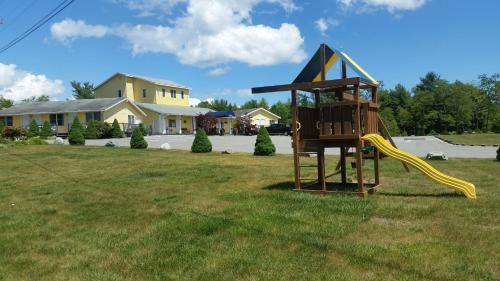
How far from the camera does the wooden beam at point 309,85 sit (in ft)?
27.9

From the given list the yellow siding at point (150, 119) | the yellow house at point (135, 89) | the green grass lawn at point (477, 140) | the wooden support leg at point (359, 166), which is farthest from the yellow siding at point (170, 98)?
the wooden support leg at point (359, 166)

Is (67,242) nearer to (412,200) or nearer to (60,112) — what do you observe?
(412,200)

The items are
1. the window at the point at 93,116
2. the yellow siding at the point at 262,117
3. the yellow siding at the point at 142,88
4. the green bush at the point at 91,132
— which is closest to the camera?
the green bush at the point at 91,132

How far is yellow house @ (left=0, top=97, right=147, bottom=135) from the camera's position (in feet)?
151

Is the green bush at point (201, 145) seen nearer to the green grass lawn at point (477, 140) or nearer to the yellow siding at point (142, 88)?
the green grass lawn at point (477, 140)

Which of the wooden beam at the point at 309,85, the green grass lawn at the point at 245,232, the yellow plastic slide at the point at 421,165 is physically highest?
the wooden beam at the point at 309,85

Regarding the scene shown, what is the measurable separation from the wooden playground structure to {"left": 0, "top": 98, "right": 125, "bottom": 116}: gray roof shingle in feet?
126

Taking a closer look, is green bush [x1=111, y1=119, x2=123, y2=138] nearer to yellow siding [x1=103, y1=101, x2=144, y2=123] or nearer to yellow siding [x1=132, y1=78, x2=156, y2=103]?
yellow siding [x1=103, y1=101, x2=144, y2=123]

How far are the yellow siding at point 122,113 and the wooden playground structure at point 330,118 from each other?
38852 mm

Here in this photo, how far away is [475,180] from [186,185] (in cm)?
686

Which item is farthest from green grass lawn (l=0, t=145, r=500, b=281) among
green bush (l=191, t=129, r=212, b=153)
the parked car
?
the parked car

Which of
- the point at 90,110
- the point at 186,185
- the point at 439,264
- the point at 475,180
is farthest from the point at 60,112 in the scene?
the point at 439,264

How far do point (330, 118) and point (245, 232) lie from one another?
3.68m

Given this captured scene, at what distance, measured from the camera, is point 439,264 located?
463 cm
